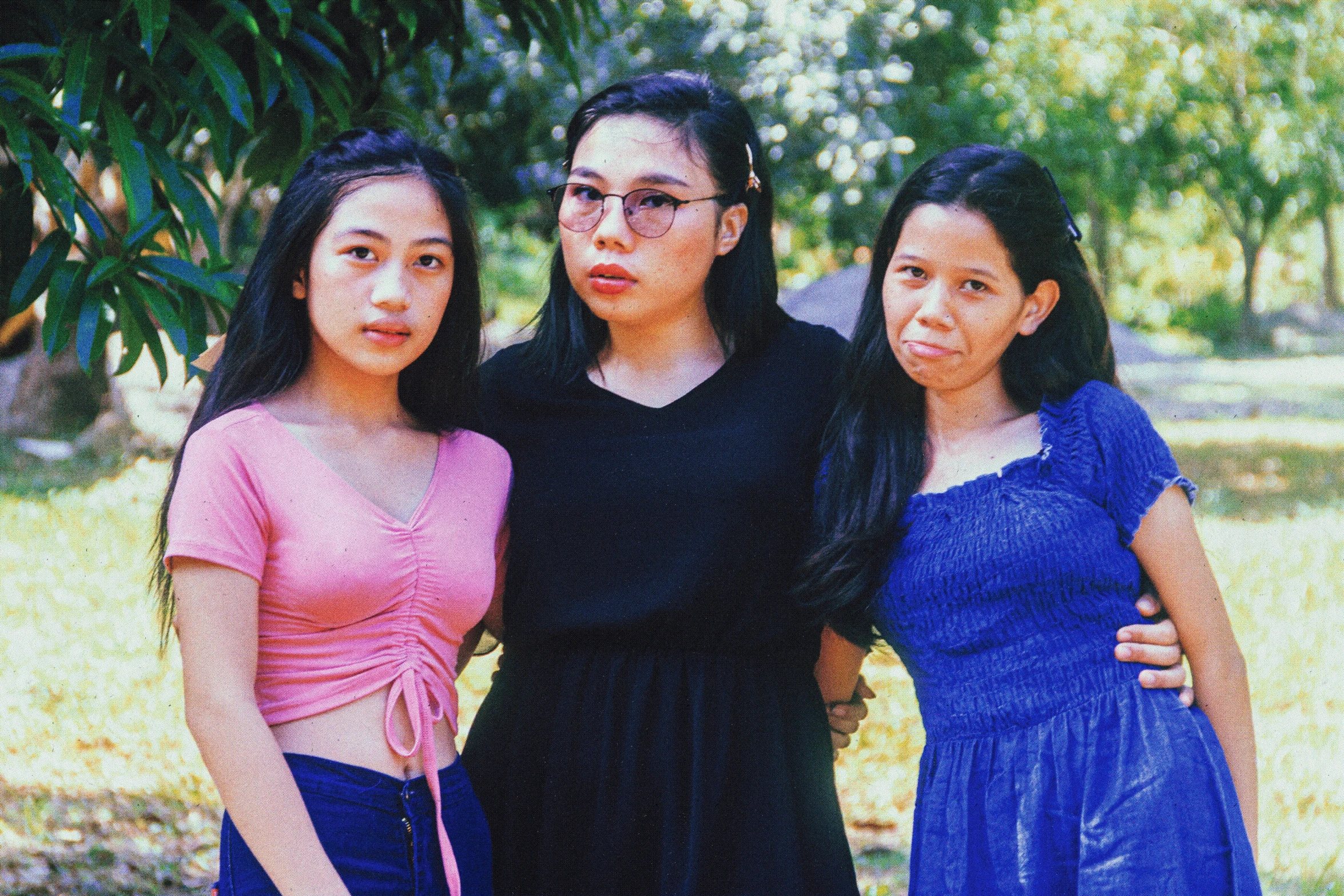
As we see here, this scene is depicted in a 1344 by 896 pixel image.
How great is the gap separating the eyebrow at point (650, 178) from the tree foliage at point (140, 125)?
0.52 metres

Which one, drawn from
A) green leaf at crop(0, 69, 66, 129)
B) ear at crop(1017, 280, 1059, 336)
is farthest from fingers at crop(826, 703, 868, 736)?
green leaf at crop(0, 69, 66, 129)

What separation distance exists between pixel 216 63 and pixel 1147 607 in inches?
71.9

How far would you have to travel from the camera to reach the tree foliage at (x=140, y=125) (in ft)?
7.61

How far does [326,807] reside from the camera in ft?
6.43

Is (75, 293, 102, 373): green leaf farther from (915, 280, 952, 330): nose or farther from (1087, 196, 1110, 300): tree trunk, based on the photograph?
(1087, 196, 1110, 300): tree trunk

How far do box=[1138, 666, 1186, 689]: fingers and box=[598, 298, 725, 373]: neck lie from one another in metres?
0.95

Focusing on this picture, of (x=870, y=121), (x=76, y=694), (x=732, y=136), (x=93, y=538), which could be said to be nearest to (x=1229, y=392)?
(x=870, y=121)

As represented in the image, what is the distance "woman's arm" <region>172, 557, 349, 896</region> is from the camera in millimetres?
1861

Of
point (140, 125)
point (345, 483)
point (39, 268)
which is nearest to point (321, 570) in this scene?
point (345, 483)

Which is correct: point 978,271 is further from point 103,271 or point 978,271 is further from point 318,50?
point 103,271

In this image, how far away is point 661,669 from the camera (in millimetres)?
2400

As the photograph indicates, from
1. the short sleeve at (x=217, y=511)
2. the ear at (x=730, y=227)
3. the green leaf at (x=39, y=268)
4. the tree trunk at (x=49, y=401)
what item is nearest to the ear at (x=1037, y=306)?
the ear at (x=730, y=227)

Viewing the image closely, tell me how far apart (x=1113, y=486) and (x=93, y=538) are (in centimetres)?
676

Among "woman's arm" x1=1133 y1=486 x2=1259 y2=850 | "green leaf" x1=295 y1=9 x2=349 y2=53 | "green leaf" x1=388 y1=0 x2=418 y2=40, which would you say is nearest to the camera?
"woman's arm" x1=1133 y1=486 x2=1259 y2=850
